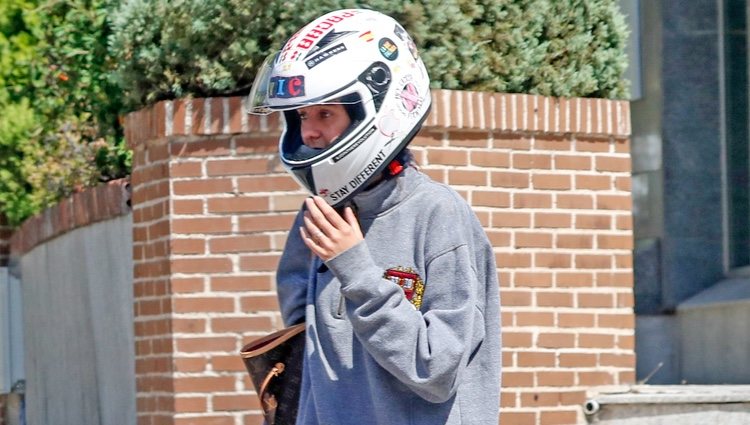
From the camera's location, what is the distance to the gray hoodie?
352 centimetres

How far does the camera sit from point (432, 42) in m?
6.66

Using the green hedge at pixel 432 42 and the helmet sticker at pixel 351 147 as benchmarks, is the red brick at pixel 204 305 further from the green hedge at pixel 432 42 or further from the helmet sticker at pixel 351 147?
the helmet sticker at pixel 351 147

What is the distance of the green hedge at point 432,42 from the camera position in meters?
6.57

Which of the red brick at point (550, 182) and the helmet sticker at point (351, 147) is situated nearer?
the helmet sticker at point (351, 147)

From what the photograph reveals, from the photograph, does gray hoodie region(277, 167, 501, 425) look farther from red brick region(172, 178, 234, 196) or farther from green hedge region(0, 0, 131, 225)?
green hedge region(0, 0, 131, 225)

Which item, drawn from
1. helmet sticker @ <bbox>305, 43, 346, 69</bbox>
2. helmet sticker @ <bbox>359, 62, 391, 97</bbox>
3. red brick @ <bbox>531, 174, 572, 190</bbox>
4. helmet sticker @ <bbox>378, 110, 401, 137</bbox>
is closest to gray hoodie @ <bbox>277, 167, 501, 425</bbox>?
helmet sticker @ <bbox>378, 110, 401, 137</bbox>

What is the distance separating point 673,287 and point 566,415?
8.33ft

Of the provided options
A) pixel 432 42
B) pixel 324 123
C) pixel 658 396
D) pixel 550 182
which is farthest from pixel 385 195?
pixel 658 396

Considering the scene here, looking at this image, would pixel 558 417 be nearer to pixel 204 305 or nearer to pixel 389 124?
pixel 204 305

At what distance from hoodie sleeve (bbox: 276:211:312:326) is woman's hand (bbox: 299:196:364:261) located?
14.4 inches

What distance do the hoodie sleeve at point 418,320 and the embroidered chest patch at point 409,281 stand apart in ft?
0.06

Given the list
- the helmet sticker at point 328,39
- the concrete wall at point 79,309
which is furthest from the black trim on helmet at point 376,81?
the concrete wall at point 79,309

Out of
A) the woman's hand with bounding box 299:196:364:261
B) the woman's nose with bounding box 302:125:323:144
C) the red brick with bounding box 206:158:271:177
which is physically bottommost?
the woman's hand with bounding box 299:196:364:261

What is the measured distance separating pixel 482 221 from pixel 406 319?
10.7ft
